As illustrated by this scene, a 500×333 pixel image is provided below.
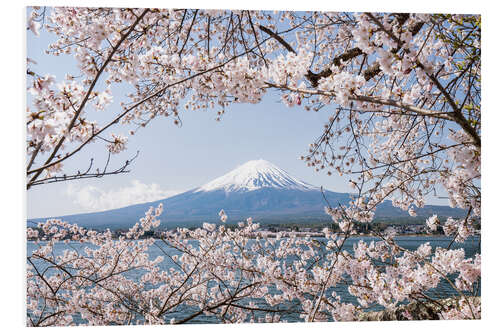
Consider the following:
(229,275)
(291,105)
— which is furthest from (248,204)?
(291,105)

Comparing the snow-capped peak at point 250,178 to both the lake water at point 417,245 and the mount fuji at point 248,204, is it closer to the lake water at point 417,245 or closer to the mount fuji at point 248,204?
the mount fuji at point 248,204

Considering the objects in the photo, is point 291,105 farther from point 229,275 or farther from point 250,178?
point 229,275

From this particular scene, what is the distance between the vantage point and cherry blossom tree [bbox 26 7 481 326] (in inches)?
54.2

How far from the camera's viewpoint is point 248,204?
2721 millimetres

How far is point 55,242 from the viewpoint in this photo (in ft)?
8.04

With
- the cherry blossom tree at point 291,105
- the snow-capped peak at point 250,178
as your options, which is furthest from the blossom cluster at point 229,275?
the snow-capped peak at point 250,178

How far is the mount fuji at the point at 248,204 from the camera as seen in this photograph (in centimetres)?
244

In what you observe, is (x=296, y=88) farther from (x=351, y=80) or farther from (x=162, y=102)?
(x=162, y=102)

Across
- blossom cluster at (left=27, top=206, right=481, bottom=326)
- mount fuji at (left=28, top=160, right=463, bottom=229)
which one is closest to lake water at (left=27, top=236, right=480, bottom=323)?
blossom cluster at (left=27, top=206, right=481, bottom=326)

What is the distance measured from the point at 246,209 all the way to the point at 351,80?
5.21 ft

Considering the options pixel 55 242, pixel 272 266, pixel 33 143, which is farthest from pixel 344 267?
pixel 55 242

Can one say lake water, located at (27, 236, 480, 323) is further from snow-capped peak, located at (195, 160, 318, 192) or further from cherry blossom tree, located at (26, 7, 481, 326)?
snow-capped peak, located at (195, 160, 318, 192)

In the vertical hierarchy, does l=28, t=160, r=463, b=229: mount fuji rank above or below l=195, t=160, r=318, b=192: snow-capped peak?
below

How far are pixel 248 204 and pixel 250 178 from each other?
0.30 meters
